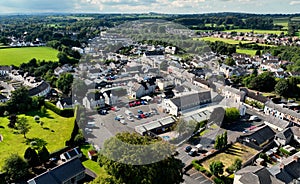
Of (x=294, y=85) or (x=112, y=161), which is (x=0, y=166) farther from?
(x=294, y=85)

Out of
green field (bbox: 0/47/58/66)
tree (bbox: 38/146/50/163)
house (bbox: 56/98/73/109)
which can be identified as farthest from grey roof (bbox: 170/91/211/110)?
green field (bbox: 0/47/58/66)

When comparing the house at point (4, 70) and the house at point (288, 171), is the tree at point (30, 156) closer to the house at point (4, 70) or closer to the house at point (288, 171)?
the house at point (288, 171)

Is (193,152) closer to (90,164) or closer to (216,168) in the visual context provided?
(216,168)

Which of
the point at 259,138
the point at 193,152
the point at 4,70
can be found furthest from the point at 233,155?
the point at 4,70

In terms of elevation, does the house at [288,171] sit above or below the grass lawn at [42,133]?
above

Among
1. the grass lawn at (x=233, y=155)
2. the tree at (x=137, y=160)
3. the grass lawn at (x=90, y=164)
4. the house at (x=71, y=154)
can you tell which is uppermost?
the tree at (x=137, y=160)

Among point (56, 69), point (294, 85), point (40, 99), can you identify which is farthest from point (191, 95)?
point (56, 69)

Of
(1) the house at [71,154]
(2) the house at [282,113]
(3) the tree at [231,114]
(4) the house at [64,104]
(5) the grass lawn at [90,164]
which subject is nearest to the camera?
(5) the grass lawn at [90,164]

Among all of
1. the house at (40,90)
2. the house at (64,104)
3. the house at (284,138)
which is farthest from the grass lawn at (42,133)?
the house at (284,138)
